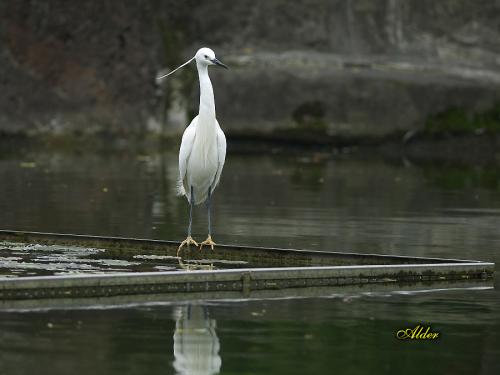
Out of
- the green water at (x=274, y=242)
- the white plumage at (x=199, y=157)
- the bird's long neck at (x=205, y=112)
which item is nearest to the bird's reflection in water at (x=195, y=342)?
the green water at (x=274, y=242)

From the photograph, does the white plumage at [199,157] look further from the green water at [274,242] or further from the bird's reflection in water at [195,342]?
the bird's reflection in water at [195,342]

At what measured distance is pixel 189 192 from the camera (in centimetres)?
1202

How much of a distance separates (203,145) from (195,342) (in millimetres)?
4387

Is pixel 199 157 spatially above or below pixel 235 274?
above

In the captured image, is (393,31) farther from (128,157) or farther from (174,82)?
(128,157)

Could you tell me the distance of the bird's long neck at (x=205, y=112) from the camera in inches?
436

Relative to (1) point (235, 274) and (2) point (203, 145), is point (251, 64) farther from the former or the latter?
(1) point (235, 274)

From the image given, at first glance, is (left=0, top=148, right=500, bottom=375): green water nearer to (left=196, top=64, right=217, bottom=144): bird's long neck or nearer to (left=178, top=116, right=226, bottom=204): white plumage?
(left=178, top=116, right=226, bottom=204): white plumage

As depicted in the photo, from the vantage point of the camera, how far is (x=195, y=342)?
A: 7180mm

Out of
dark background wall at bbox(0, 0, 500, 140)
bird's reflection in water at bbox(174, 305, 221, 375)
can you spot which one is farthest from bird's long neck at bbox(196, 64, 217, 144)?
dark background wall at bbox(0, 0, 500, 140)

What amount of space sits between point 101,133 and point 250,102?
3.50 m

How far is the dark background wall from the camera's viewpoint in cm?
3134

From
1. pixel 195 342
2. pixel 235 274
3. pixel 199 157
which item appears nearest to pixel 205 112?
pixel 199 157

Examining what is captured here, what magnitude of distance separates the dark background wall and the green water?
Result: 8.41 feet
